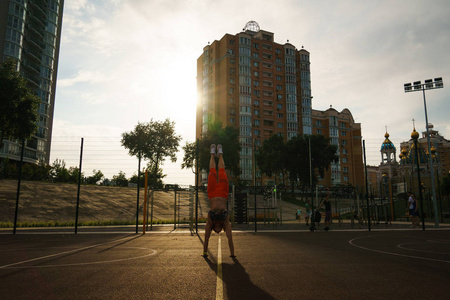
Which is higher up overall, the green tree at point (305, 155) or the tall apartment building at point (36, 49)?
the tall apartment building at point (36, 49)

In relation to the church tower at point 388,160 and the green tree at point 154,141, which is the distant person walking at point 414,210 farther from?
the church tower at point 388,160

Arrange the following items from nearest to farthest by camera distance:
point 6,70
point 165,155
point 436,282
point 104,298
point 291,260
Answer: point 104,298, point 436,282, point 291,260, point 6,70, point 165,155

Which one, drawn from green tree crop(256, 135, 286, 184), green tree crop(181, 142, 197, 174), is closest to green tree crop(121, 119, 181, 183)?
green tree crop(181, 142, 197, 174)

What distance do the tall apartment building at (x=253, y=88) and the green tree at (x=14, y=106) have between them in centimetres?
5053

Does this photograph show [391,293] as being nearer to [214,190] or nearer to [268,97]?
[214,190]

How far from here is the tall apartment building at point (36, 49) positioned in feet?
190

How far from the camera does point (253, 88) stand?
80812 millimetres

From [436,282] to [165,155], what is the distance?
5622cm

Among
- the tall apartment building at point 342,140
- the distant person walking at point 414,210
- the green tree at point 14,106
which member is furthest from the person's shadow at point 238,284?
the tall apartment building at point 342,140

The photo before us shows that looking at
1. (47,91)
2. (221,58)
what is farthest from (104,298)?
(221,58)

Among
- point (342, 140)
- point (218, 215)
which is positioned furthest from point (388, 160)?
point (218, 215)

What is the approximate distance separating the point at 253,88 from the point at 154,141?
1350 inches

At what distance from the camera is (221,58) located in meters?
81.6

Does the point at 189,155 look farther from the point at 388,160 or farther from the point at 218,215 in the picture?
the point at 388,160
